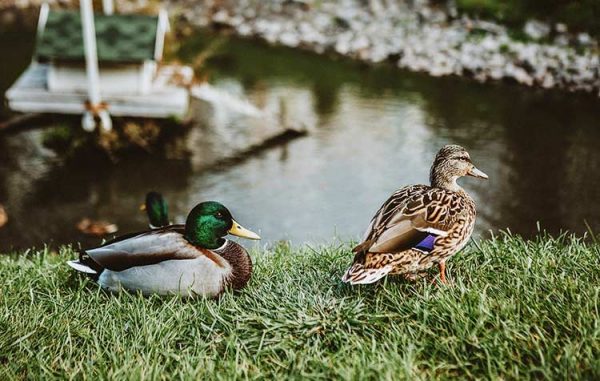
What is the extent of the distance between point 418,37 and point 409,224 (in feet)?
30.9

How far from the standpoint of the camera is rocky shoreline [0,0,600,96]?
34.7 feet

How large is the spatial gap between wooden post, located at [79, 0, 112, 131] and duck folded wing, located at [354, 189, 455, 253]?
513 centimetres

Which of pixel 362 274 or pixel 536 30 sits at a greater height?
pixel 536 30

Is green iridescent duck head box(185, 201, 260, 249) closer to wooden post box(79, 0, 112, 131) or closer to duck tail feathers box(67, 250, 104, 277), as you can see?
duck tail feathers box(67, 250, 104, 277)

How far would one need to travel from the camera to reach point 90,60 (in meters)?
7.66

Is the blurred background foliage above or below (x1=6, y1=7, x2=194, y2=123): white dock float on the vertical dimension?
above

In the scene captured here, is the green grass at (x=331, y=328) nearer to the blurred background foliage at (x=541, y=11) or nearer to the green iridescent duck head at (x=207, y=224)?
the green iridescent duck head at (x=207, y=224)

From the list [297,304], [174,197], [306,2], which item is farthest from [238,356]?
[306,2]


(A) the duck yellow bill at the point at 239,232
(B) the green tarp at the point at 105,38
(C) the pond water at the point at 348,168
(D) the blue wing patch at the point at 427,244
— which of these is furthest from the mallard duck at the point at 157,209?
(B) the green tarp at the point at 105,38

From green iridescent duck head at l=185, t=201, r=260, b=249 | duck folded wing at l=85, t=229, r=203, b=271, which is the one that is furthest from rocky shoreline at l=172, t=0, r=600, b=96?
duck folded wing at l=85, t=229, r=203, b=271

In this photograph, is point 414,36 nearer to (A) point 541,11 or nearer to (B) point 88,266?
(A) point 541,11

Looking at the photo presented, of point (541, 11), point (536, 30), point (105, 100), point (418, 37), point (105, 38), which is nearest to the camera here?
point (105, 100)

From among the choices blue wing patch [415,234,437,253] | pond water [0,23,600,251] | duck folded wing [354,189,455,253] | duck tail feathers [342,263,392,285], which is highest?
duck folded wing [354,189,455,253]

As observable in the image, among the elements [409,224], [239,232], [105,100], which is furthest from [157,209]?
[105,100]
